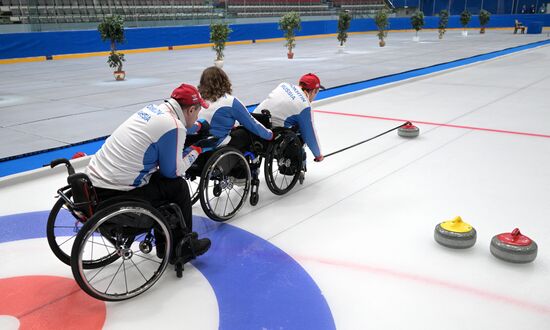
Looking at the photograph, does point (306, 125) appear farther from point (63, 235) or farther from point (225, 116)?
point (63, 235)

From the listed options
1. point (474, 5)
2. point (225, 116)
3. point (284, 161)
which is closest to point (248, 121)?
point (225, 116)

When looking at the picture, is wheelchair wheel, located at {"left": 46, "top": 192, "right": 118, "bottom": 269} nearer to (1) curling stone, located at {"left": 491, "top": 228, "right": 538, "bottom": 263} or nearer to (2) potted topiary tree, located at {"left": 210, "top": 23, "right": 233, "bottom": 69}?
(1) curling stone, located at {"left": 491, "top": 228, "right": 538, "bottom": 263}

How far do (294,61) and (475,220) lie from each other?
35.3 ft

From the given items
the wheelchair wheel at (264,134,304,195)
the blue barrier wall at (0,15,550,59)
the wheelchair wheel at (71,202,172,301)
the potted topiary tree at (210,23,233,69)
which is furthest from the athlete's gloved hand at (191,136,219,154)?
the blue barrier wall at (0,15,550,59)

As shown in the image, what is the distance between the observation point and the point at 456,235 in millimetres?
2732

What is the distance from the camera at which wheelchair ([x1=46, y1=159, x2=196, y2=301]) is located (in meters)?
2.04

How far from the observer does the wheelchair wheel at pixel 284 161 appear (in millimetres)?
3365

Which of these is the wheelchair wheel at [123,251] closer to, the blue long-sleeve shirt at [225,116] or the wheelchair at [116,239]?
the wheelchair at [116,239]

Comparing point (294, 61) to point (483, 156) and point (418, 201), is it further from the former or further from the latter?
point (418, 201)

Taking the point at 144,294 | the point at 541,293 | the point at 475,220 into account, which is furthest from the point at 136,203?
the point at 475,220

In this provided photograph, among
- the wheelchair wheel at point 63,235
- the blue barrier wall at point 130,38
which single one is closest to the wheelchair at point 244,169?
the wheelchair wheel at point 63,235

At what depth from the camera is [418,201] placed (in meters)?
3.53

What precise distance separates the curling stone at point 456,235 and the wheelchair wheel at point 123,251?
65.8 inches

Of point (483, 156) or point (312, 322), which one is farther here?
point (483, 156)
